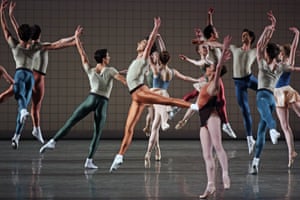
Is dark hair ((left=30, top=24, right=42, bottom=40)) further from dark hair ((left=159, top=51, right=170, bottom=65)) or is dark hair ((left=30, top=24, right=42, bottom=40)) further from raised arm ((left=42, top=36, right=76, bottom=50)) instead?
dark hair ((left=159, top=51, right=170, bottom=65))

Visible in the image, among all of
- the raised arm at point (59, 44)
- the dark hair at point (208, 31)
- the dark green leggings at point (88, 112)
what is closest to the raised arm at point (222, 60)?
the dark green leggings at point (88, 112)

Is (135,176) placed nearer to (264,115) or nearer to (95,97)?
(95,97)

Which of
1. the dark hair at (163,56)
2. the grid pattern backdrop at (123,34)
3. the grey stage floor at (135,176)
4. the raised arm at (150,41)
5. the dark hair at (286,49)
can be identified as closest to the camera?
the grey stage floor at (135,176)

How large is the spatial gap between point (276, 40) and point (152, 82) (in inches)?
231

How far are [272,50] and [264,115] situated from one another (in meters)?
0.87

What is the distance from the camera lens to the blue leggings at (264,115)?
31.4 ft

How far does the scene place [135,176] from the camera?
927 centimetres

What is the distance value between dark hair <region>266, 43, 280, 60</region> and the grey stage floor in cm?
156

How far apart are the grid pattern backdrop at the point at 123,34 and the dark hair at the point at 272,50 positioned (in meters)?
7.35

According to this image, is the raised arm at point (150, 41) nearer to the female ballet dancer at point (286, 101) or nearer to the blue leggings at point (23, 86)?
the blue leggings at point (23, 86)

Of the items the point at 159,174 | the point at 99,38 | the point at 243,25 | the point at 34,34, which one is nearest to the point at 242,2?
the point at 243,25

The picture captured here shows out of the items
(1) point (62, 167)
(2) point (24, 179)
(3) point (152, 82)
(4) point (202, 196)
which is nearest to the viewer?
(4) point (202, 196)

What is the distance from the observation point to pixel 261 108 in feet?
31.8

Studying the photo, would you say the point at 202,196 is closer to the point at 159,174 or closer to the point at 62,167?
the point at 159,174
